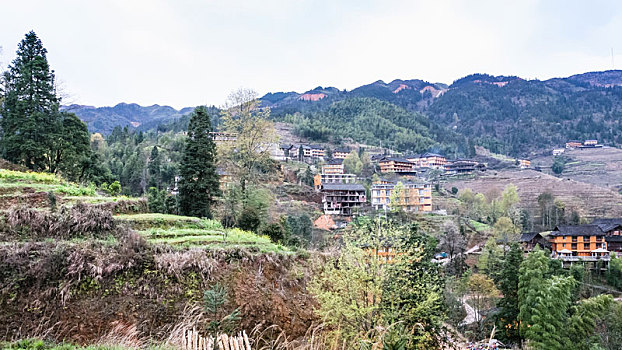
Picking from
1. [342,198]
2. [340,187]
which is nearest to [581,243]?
[342,198]

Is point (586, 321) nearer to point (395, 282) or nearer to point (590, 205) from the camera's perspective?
point (395, 282)

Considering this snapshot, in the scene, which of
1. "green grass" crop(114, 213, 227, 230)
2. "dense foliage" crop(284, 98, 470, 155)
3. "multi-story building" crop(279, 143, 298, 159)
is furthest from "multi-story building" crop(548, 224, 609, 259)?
"dense foliage" crop(284, 98, 470, 155)

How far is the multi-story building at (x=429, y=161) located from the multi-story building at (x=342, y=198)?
160ft

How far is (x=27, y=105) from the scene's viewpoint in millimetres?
21938

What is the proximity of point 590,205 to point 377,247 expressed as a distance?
74.9 metres

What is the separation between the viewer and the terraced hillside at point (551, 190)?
6788 centimetres

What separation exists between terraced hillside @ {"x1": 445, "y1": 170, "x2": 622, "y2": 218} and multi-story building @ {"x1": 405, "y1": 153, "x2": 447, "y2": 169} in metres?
12.3

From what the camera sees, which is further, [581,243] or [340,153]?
[340,153]

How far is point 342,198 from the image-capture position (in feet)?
204

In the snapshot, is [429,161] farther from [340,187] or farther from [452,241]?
[452,241]

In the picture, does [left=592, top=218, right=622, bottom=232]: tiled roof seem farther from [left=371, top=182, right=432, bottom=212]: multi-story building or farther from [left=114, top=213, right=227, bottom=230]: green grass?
[left=114, top=213, right=227, bottom=230]: green grass

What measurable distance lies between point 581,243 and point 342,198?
31217 millimetres

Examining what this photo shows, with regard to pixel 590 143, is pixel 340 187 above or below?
below

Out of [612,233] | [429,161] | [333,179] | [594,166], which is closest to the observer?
[612,233]
